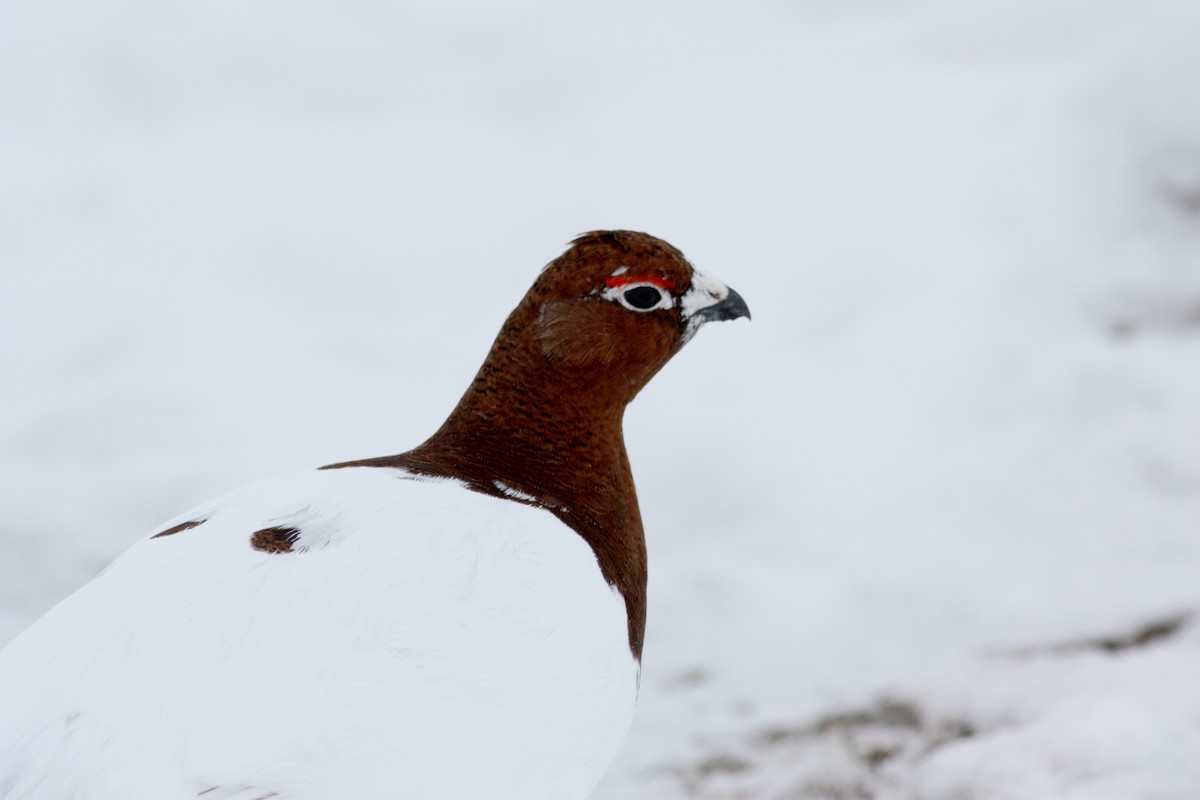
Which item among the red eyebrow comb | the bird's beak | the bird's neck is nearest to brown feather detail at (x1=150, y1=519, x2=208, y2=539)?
the bird's neck

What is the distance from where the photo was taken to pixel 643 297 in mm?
2855

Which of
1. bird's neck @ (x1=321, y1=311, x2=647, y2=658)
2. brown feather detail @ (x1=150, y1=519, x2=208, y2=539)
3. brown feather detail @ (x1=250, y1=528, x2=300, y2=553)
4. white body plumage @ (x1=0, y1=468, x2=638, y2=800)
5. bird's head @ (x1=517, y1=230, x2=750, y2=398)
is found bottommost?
white body plumage @ (x1=0, y1=468, x2=638, y2=800)

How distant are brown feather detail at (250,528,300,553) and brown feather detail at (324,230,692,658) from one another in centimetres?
46

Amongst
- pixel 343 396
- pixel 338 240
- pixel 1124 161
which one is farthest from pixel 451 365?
pixel 1124 161

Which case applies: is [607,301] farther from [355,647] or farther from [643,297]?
[355,647]

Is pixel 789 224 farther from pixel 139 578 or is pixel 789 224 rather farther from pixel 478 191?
pixel 139 578

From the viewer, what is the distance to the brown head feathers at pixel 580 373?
278 centimetres

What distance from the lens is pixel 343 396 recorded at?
451 cm

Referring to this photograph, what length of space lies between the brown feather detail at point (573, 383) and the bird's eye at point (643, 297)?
22mm

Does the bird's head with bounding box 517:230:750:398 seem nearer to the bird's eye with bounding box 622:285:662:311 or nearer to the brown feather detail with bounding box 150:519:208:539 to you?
the bird's eye with bounding box 622:285:662:311

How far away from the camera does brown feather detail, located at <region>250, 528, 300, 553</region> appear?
2.25m

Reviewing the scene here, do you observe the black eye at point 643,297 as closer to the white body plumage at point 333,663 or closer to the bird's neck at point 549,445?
the bird's neck at point 549,445

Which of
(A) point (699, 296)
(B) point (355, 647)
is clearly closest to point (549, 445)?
(A) point (699, 296)

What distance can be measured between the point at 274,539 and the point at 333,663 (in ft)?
1.07
